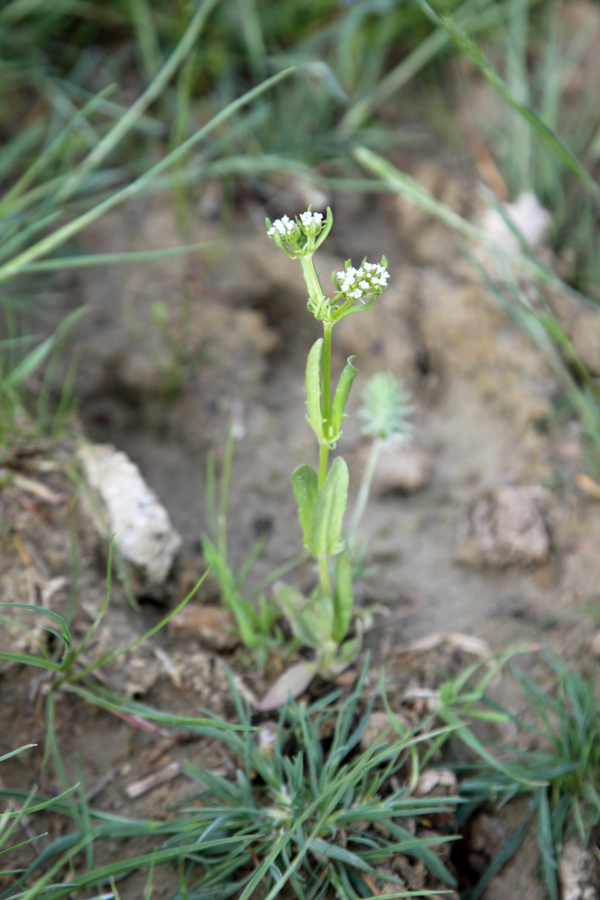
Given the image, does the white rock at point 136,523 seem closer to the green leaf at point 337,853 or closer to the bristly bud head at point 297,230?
the green leaf at point 337,853

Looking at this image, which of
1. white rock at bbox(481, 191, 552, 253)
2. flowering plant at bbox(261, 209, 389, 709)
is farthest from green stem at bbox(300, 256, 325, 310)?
white rock at bbox(481, 191, 552, 253)

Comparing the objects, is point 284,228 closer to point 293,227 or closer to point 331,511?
point 293,227

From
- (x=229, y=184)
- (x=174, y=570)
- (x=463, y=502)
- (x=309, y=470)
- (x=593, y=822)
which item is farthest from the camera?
(x=229, y=184)

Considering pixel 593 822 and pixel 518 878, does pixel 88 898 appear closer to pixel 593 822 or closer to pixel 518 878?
pixel 518 878

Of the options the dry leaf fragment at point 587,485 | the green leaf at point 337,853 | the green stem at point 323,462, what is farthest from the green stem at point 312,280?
the dry leaf fragment at point 587,485

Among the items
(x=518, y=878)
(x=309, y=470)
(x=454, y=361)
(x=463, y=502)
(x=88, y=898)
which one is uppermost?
(x=454, y=361)

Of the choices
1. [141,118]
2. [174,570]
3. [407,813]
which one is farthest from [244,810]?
[141,118]

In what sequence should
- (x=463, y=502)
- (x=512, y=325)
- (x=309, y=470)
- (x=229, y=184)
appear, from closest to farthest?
1. (x=309, y=470)
2. (x=463, y=502)
3. (x=512, y=325)
4. (x=229, y=184)
